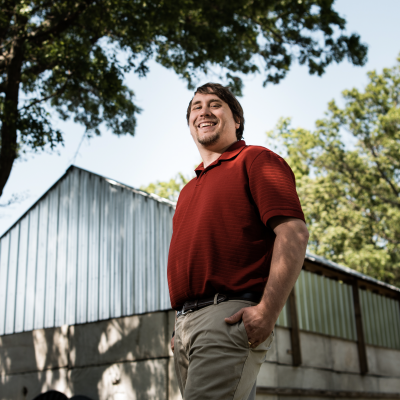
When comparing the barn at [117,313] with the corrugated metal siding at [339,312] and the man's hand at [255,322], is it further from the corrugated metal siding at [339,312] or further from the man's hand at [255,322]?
the man's hand at [255,322]

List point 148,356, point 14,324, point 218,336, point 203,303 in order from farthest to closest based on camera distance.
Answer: point 14,324 < point 148,356 < point 203,303 < point 218,336

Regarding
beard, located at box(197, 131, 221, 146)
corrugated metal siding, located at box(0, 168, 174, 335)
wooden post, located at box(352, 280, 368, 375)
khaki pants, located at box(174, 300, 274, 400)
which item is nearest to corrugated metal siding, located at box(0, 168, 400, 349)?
corrugated metal siding, located at box(0, 168, 174, 335)

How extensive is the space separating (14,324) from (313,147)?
17.4 metres

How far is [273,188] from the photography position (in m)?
2.15

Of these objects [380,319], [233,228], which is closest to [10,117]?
[233,228]

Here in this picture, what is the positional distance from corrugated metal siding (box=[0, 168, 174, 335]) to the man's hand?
7.78m

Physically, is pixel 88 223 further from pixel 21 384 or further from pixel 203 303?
pixel 203 303

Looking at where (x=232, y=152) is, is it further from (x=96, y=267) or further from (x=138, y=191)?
(x=96, y=267)

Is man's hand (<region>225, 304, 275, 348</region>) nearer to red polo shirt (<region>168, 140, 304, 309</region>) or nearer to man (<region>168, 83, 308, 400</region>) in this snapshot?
man (<region>168, 83, 308, 400</region>)

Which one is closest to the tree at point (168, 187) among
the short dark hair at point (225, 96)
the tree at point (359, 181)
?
the tree at point (359, 181)

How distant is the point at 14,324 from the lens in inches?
488

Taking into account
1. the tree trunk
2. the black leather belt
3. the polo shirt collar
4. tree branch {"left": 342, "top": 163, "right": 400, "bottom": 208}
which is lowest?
the black leather belt

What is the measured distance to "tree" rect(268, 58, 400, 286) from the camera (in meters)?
22.5

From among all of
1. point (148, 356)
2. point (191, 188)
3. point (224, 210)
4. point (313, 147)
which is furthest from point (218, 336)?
point (313, 147)
